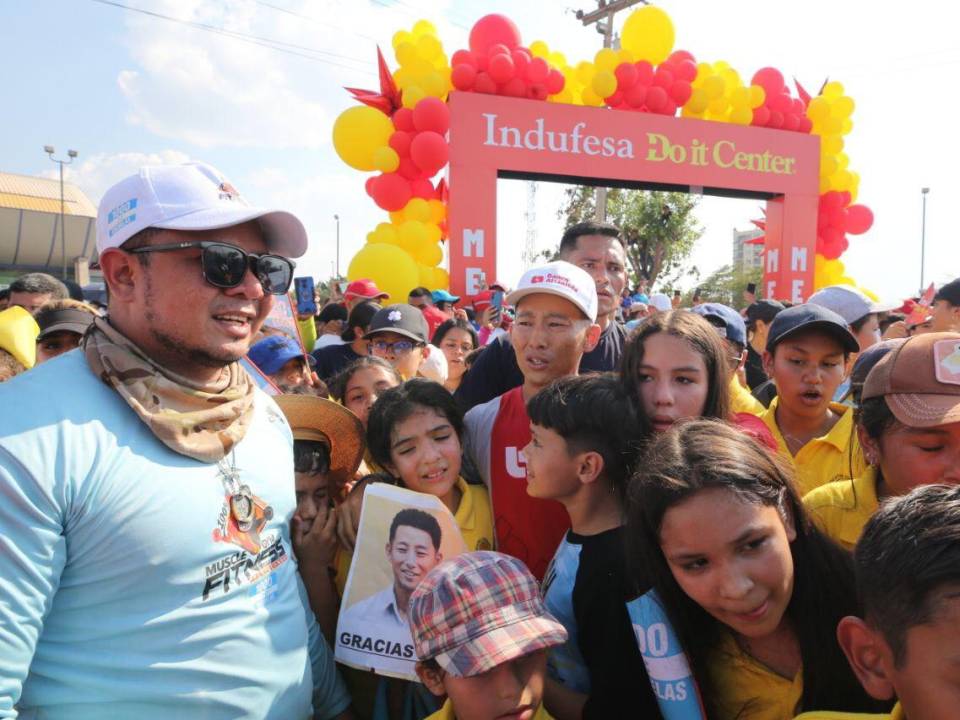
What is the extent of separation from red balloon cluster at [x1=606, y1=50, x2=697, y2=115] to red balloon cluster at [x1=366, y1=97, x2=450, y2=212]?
12.1ft

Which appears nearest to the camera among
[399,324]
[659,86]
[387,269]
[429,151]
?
[399,324]

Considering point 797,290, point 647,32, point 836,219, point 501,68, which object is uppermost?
point 647,32

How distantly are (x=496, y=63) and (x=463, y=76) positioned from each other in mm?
A: 605

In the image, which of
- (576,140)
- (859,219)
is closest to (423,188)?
(576,140)

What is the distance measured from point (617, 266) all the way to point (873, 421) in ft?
5.95

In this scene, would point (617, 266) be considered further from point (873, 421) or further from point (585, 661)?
point (585, 661)

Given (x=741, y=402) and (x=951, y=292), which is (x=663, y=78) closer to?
(x=951, y=292)

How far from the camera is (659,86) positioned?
12.1 metres

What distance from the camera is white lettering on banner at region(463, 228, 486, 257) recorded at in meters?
11.2

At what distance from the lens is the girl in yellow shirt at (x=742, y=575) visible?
141cm

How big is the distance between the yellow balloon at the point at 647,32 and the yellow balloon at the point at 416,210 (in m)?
5.01

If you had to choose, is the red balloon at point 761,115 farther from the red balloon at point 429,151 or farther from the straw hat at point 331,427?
the straw hat at point 331,427

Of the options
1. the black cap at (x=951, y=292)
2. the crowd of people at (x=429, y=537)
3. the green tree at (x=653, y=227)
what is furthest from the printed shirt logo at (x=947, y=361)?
the green tree at (x=653, y=227)

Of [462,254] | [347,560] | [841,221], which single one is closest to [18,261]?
[462,254]
